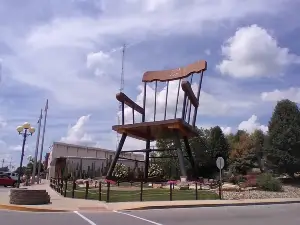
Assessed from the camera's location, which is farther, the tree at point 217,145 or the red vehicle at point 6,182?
the tree at point 217,145

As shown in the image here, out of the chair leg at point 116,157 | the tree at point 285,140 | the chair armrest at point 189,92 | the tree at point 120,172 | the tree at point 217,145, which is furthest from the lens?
the tree at point 217,145

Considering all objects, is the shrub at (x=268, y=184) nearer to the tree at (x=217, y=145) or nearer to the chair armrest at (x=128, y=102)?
the chair armrest at (x=128, y=102)

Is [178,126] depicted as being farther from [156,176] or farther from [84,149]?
[84,149]

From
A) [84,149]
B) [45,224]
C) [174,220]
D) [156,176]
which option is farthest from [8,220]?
[84,149]

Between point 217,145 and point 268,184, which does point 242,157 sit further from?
point 268,184

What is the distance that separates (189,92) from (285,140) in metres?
11.1

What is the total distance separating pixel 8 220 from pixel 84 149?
90988mm

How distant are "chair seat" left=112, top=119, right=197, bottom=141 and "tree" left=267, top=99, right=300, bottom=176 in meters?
8.35

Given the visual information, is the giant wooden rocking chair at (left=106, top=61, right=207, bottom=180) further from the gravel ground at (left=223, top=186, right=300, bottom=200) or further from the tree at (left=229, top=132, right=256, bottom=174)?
the tree at (left=229, top=132, right=256, bottom=174)

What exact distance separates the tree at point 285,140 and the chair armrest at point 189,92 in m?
8.87

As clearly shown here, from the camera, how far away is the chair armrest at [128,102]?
41.7 metres

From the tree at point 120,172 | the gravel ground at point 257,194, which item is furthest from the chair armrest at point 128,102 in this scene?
the gravel ground at point 257,194

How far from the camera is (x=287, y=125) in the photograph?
136 ft

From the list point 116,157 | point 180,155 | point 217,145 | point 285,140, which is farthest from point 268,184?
point 217,145
